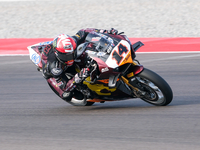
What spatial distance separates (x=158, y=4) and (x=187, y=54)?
735 cm

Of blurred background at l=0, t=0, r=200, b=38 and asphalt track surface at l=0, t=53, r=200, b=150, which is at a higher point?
asphalt track surface at l=0, t=53, r=200, b=150

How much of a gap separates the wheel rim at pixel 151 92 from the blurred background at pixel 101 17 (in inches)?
292

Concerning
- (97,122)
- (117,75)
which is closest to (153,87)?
(117,75)

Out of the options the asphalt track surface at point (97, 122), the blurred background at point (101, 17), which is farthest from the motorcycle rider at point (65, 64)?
the blurred background at point (101, 17)

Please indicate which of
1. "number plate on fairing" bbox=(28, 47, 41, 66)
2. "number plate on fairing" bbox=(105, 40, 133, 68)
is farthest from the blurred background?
"number plate on fairing" bbox=(105, 40, 133, 68)

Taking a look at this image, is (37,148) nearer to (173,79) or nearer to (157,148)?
(157,148)

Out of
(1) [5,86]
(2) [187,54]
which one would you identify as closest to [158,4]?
(2) [187,54]

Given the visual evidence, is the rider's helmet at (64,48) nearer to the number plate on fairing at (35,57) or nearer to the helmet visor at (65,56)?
the helmet visor at (65,56)

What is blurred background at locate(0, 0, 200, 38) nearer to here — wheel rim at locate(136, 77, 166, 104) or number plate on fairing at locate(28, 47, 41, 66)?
wheel rim at locate(136, 77, 166, 104)

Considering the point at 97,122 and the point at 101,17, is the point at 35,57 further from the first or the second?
the point at 101,17

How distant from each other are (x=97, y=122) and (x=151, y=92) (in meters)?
0.89

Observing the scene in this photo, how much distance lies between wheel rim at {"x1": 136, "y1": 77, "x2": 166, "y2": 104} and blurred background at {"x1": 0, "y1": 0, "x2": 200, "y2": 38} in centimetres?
741

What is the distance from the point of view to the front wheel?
4.84 meters

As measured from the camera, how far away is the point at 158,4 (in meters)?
16.4
